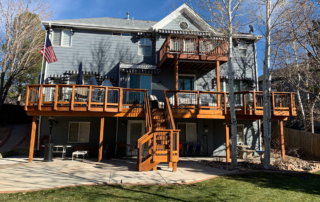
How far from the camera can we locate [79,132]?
1268 centimetres

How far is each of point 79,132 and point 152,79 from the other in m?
5.48

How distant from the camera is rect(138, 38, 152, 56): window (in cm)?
1406

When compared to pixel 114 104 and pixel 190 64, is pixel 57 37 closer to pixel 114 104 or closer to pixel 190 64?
pixel 114 104

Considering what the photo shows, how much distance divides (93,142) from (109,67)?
474 cm

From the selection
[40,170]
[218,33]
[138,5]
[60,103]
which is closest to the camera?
[40,170]

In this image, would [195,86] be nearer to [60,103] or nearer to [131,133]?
[131,133]

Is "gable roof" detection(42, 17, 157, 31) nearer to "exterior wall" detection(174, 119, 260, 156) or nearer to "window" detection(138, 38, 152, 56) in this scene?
"window" detection(138, 38, 152, 56)


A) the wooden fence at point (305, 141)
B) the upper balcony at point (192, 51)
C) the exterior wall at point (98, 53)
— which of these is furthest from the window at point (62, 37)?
the wooden fence at point (305, 141)

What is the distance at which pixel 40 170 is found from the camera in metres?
7.82

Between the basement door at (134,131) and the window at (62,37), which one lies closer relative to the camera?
the basement door at (134,131)

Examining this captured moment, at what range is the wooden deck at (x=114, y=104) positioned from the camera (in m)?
9.83

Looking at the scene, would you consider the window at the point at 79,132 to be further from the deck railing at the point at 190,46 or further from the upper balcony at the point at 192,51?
the deck railing at the point at 190,46

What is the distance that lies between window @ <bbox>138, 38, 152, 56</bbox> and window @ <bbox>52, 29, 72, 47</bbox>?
14.7 feet

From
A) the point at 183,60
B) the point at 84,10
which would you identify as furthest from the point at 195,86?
the point at 84,10
